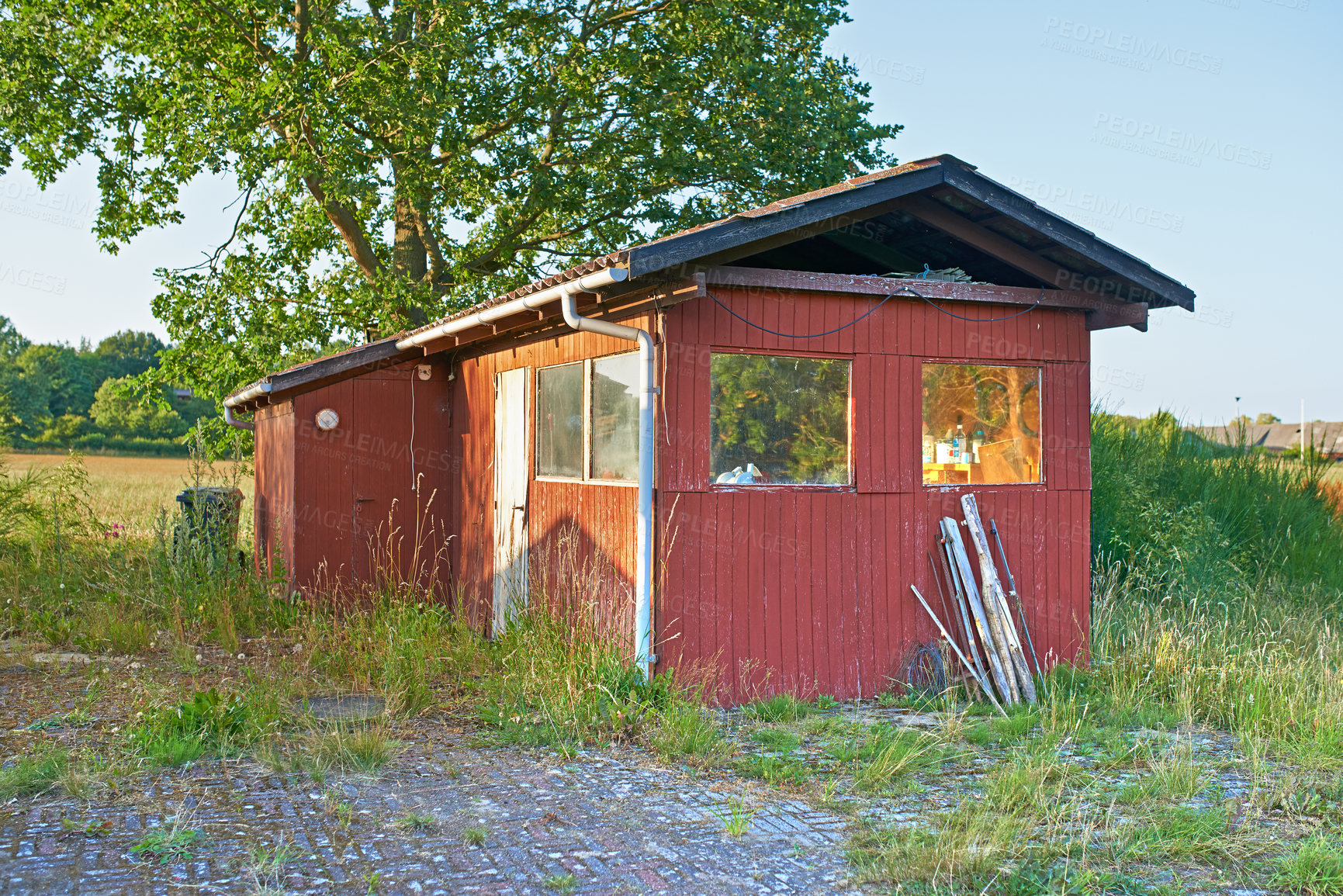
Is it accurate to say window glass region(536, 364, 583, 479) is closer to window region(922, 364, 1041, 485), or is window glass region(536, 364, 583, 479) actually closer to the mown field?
the mown field

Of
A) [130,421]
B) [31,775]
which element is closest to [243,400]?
[31,775]

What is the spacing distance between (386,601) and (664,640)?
3688 millimetres

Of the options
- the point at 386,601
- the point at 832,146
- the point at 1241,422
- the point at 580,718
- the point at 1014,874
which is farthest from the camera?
the point at 832,146

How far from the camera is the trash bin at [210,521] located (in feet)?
32.8

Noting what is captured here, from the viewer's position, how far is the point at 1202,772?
5.59 m

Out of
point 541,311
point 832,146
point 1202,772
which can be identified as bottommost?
point 1202,772

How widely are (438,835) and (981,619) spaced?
4237mm

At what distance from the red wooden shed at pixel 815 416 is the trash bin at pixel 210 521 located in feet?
10.7

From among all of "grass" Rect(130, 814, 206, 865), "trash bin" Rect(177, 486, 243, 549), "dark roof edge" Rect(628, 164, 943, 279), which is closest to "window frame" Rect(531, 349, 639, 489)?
"dark roof edge" Rect(628, 164, 943, 279)

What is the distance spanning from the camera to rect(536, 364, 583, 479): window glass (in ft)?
26.3

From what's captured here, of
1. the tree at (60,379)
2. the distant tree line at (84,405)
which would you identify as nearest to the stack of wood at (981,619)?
the distant tree line at (84,405)

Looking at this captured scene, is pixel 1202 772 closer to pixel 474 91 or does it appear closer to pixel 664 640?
pixel 664 640

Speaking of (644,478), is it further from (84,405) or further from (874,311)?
(84,405)

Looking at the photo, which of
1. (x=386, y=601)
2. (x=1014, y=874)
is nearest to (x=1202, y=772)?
(x=1014, y=874)
